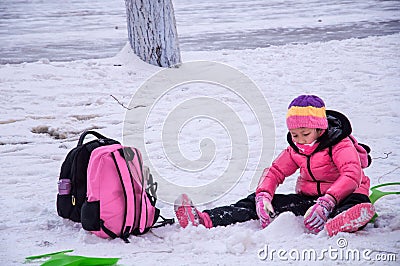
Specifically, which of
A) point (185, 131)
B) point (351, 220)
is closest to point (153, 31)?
point (185, 131)

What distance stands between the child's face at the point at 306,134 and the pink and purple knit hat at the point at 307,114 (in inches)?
1.1

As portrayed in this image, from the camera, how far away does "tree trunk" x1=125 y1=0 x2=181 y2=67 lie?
738 cm

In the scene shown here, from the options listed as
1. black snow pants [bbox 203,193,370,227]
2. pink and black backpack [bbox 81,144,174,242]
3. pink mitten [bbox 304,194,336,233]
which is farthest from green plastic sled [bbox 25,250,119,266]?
pink mitten [bbox 304,194,336,233]

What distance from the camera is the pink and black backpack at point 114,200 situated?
3180 millimetres

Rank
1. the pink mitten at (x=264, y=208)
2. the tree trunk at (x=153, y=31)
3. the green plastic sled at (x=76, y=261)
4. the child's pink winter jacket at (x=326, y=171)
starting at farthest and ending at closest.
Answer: the tree trunk at (x=153, y=31)
the pink mitten at (x=264, y=208)
the child's pink winter jacket at (x=326, y=171)
the green plastic sled at (x=76, y=261)

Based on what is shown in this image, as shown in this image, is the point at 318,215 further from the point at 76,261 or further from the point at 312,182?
the point at 76,261

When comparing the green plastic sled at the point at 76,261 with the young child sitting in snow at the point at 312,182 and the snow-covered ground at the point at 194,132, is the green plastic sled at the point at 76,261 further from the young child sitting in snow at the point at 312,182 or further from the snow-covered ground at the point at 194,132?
the young child sitting in snow at the point at 312,182

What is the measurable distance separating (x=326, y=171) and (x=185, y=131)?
83.2 inches

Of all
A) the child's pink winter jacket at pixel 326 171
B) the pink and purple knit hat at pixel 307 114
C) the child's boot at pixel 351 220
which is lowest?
the child's boot at pixel 351 220

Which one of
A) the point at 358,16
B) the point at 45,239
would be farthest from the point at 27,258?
the point at 358,16

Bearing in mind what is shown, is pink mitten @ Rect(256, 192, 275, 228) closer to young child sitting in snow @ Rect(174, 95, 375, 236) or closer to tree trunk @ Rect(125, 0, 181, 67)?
young child sitting in snow @ Rect(174, 95, 375, 236)

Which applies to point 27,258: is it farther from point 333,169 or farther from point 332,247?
point 333,169

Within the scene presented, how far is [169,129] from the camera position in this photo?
541 centimetres

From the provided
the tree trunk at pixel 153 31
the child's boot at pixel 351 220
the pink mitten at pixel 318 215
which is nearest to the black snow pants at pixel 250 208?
the pink mitten at pixel 318 215
